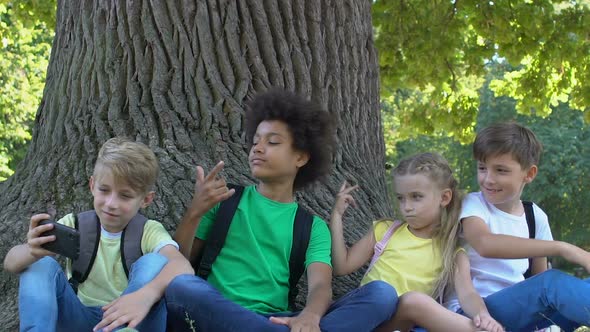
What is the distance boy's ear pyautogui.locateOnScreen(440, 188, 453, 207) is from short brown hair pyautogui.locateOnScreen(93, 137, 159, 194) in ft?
5.32

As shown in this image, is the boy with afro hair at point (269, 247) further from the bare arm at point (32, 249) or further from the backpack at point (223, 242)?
the bare arm at point (32, 249)

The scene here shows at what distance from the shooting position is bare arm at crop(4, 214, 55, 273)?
378 centimetres

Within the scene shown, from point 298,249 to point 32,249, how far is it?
1.42m

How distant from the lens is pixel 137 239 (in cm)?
419

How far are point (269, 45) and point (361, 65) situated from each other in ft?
3.02

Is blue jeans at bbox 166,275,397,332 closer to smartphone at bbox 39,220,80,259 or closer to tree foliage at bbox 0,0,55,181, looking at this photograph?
smartphone at bbox 39,220,80,259

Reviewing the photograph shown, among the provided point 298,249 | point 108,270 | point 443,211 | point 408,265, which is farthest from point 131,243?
point 443,211

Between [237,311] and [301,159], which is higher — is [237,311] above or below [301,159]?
below

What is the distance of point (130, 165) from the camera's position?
414 cm

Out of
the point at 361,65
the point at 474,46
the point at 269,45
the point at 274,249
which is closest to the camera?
the point at 274,249

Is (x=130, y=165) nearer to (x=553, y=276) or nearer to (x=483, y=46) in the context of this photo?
(x=553, y=276)

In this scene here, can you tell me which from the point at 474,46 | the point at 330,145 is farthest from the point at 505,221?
the point at 474,46

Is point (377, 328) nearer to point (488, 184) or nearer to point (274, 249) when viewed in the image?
point (274, 249)

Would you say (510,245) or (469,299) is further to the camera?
(510,245)
